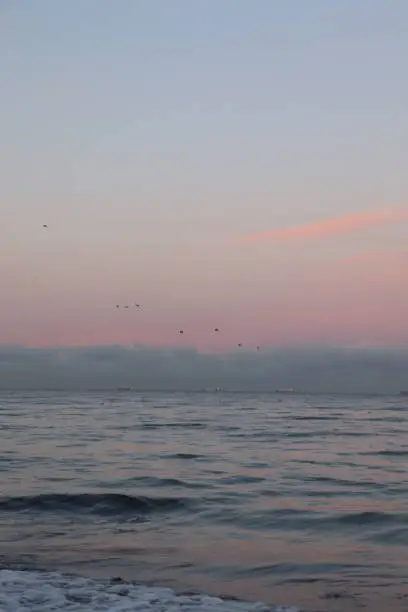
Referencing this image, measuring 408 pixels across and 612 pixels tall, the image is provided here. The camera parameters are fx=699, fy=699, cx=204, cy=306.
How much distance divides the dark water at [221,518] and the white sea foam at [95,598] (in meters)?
0.57

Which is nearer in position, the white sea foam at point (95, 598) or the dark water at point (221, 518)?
the white sea foam at point (95, 598)

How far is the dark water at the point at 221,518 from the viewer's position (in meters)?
11.1

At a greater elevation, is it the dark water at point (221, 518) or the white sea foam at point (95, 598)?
the white sea foam at point (95, 598)

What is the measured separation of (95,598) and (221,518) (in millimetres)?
6607

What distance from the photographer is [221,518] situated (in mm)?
16031

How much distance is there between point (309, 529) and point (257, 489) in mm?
5088

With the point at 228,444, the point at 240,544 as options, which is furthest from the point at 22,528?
the point at 228,444

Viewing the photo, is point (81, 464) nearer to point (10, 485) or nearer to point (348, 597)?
point (10, 485)

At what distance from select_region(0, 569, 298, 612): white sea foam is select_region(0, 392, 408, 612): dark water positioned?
57 cm

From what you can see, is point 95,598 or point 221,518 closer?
point 95,598

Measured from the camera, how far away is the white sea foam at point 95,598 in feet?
30.7

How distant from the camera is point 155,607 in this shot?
9.38 meters

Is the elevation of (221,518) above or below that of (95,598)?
below

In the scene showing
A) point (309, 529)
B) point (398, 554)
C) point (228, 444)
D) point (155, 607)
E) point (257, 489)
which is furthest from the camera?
point (228, 444)
